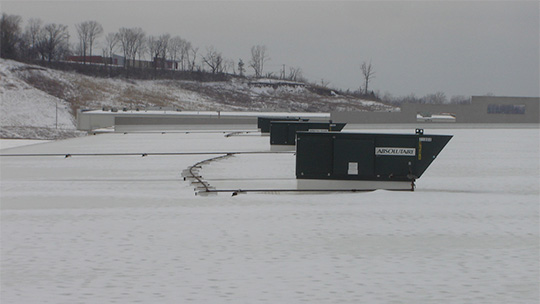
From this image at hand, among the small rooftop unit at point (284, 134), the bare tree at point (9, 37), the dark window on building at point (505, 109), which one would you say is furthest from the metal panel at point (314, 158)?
the bare tree at point (9, 37)

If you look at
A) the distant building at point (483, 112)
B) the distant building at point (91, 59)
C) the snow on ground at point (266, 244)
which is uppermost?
the distant building at point (91, 59)

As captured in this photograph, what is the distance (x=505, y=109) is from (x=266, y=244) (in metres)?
65.6

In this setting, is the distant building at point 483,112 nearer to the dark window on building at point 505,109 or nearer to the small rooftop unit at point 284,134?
the dark window on building at point 505,109

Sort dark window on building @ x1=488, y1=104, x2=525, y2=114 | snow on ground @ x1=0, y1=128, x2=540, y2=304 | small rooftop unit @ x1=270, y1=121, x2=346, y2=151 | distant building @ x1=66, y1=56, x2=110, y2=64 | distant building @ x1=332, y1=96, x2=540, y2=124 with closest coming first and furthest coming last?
snow on ground @ x1=0, y1=128, x2=540, y2=304
small rooftop unit @ x1=270, y1=121, x2=346, y2=151
distant building @ x1=332, y1=96, x2=540, y2=124
dark window on building @ x1=488, y1=104, x2=525, y2=114
distant building @ x1=66, y1=56, x2=110, y2=64

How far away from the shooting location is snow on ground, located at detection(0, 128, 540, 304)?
7.20 m

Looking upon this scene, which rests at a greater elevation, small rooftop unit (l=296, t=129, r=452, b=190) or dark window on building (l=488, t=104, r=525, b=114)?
dark window on building (l=488, t=104, r=525, b=114)

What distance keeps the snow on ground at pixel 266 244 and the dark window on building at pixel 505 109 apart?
53318 millimetres

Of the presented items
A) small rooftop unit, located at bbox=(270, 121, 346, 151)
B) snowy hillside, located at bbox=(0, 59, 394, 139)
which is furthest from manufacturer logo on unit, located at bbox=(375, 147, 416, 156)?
snowy hillside, located at bbox=(0, 59, 394, 139)

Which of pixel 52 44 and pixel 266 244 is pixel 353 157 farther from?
pixel 52 44

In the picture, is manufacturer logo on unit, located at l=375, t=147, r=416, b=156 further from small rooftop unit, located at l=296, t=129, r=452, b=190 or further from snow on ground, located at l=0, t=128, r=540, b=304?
snow on ground, located at l=0, t=128, r=540, b=304

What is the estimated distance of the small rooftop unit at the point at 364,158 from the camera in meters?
14.3

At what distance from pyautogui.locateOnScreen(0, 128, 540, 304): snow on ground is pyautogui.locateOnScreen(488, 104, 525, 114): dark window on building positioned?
53318 mm

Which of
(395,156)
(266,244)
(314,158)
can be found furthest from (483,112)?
(266,244)

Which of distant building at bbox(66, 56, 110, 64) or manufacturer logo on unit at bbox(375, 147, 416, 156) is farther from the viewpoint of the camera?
distant building at bbox(66, 56, 110, 64)
